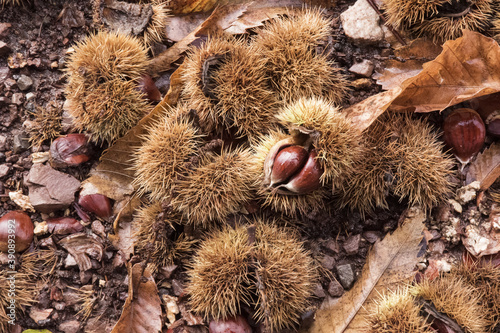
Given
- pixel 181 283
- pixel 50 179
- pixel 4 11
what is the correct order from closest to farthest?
pixel 181 283 < pixel 50 179 < pixel 4 11

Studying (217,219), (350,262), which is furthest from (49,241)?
(350,262)

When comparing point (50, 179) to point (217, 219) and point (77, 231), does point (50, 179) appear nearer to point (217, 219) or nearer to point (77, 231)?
point (77, 231)

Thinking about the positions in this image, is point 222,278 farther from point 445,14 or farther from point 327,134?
point 445,14

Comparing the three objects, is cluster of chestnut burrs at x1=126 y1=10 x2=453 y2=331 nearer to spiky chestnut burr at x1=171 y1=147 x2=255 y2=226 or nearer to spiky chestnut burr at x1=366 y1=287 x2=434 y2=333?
spiky chestnut burr at x1=171 y1=147 x2=255 y2=226

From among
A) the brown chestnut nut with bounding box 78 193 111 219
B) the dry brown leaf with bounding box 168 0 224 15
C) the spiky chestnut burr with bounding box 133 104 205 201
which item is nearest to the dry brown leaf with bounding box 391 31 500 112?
the spiky chestnut burr with bounding box 133 104 205 201

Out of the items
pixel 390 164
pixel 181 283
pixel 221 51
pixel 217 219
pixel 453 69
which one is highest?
pixel 221 51

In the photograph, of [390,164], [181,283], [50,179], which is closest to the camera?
[390,164]

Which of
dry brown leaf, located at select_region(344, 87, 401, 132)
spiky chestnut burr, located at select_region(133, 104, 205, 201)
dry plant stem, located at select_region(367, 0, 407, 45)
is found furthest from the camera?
dry plant stem, located at select_region(367, 0, 407, 45)
